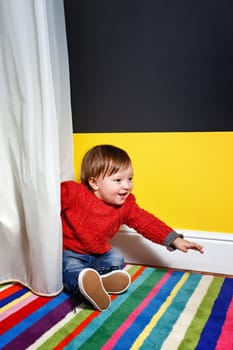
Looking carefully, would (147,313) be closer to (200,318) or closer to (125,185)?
(200,318)

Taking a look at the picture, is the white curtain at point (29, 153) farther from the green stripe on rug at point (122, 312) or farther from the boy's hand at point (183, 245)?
the boy's hand at point (183, 245)

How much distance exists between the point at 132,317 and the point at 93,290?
12 cm

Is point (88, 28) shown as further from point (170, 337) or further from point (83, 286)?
point (170, 337)

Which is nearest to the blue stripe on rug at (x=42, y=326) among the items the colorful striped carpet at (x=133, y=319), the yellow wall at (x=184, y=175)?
the colorful striped carpet at (x=133, y=319)

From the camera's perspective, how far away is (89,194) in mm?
1216

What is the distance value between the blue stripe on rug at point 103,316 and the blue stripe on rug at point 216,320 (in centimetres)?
25

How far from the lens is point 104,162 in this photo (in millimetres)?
1184

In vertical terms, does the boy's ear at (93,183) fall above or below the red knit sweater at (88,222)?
above

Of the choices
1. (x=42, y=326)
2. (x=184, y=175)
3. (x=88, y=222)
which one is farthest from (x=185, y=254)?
(x=42, y=326)

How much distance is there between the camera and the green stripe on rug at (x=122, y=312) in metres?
0.85

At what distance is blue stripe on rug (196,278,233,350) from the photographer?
85 centimetres

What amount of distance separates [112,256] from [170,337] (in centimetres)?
41

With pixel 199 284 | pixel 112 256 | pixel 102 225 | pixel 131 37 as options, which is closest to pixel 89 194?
pixel 102 225

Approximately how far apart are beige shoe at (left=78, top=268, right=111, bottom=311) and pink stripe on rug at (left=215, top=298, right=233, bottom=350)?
31cm
